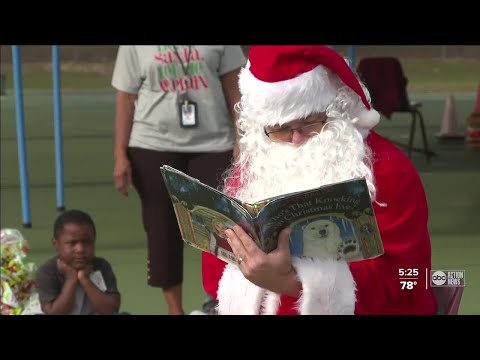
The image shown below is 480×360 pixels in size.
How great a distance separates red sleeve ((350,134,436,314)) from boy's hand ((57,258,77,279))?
2.02 metres

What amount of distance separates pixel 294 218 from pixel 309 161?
1.15 feet

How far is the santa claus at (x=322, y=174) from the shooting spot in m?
2.99

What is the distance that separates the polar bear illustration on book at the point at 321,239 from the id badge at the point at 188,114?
2.34m

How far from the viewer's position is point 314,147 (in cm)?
305

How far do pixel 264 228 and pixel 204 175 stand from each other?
7.76ft

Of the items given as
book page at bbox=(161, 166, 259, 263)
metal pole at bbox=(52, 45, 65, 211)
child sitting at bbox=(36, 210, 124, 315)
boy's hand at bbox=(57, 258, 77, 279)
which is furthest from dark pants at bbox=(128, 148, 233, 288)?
metal pole at bbox=(52, 45, 65, 211)

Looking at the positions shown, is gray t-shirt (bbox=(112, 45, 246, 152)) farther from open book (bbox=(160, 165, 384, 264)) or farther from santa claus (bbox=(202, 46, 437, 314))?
open book (bbox=(160, 165, 384, 264))

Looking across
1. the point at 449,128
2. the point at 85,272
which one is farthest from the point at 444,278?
the point at 449,128

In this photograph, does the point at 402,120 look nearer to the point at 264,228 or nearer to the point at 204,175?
the point at 204,175

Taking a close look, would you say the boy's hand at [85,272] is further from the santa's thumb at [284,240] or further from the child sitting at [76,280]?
the santa's thumb at [284,240]

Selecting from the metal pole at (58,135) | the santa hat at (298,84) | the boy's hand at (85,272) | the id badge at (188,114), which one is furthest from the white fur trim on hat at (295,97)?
the metal pole at (58,135)

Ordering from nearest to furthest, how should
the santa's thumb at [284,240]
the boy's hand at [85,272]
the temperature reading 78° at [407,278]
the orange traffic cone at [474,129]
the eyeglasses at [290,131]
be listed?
the santa's thumb at [284,240] → the temperature reading 78° at [407,278] → the eyeglasses at [290,131] → the boy's hand at [85,272] → the orange traffic cone at [474,129]

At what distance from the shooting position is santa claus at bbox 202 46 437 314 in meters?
2.99

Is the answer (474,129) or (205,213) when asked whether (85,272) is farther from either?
(474,129)
